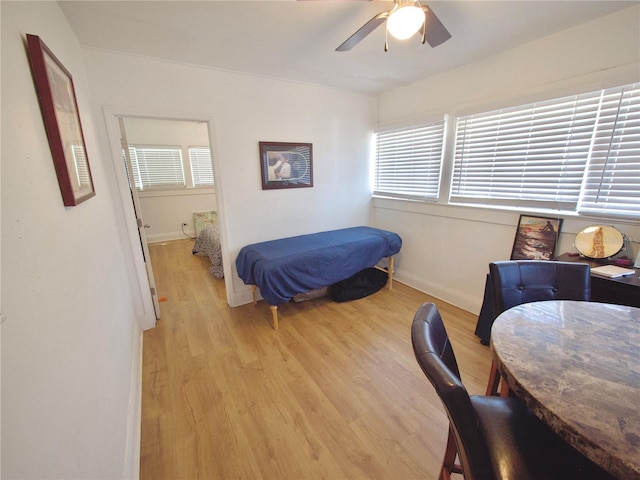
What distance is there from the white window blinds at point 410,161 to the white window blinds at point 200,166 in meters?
3.96

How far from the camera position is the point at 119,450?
118 cm

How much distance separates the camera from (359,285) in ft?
10.5

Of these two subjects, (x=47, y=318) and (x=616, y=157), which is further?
(x=616, y=157)

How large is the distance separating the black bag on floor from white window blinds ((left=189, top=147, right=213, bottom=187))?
4.29m

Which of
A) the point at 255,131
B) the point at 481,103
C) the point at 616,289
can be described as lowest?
the point at 616,289

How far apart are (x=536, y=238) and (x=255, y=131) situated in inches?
110

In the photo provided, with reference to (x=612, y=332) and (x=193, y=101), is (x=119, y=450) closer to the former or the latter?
(x=612, y=332)

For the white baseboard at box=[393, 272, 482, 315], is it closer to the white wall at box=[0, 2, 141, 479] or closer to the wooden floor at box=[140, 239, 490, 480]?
the wooden floor at box=[140, 239, 490, 480]

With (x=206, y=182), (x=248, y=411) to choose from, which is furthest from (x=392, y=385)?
(x=206, y=182)

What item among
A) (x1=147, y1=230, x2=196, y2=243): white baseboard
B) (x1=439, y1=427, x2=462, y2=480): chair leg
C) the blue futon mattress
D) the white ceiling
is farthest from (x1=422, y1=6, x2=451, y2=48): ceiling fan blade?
(x1=147, y1=230, x2=196, y2=243): white baseboard

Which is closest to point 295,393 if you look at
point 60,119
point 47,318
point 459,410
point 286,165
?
point 459,410

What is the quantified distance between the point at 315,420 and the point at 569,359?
4.35 ft

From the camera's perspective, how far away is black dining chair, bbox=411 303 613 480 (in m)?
0.70

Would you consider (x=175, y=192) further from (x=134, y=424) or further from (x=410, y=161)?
(x=134, y=424)
